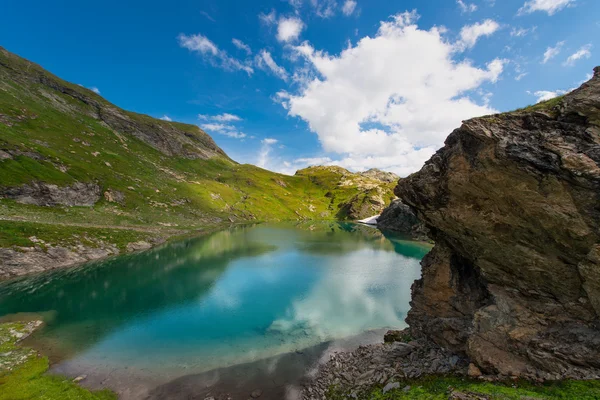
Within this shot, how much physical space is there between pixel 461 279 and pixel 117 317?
4813 cm

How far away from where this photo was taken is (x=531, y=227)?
793 inches

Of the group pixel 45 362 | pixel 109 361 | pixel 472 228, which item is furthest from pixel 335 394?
pixel 45 362

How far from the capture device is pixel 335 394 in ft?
79.9

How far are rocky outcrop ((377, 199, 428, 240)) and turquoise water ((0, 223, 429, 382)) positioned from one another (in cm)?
6913

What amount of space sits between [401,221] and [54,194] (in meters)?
167

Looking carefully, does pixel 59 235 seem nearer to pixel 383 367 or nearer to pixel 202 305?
pixel 202 305

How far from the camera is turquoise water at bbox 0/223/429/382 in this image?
3234cm

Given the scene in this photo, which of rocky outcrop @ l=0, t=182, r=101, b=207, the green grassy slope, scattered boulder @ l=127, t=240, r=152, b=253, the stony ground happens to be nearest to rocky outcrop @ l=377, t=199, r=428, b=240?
the green grassy slope

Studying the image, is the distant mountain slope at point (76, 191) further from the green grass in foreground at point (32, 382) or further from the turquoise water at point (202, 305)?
the green grass in foreground at point (32, 382)

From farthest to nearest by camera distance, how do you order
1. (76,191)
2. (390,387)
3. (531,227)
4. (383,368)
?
1. (76,191)
2. (383,368)
3. (390,387)
4. (531,227)

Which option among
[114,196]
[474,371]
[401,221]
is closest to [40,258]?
[114,196]

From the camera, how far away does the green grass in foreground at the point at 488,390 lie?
1586cm

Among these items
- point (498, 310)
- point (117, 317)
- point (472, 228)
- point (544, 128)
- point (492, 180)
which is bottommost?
point (117, 317)

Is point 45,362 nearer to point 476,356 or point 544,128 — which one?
point 476,356
